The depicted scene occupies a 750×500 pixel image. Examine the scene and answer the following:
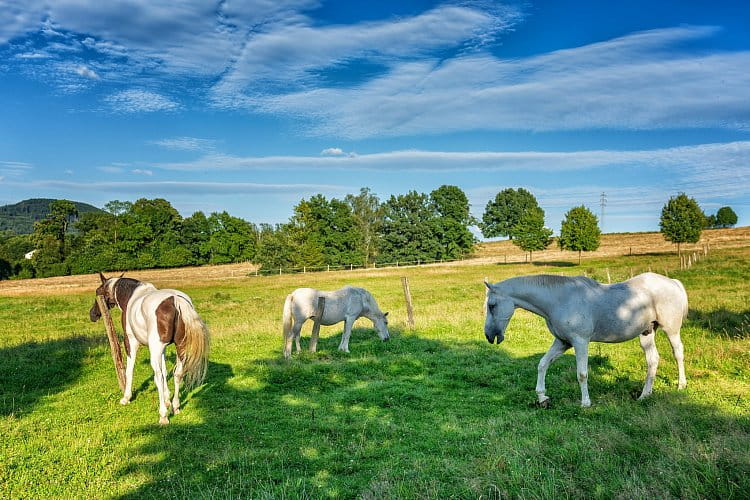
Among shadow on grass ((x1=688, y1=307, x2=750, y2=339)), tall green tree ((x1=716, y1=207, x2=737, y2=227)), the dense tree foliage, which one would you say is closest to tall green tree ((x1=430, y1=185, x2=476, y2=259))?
the dense tree foliage

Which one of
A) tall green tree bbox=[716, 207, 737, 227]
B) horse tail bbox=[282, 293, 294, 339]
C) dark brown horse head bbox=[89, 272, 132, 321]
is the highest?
tall green tree bbox=[716, 207, 737, 227]

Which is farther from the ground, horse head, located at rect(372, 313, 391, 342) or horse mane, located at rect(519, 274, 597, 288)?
horse mane, located at rect(519, 274, 597, 288)

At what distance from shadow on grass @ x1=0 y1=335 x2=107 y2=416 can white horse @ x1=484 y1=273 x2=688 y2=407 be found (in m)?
9.87

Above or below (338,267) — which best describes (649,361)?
above

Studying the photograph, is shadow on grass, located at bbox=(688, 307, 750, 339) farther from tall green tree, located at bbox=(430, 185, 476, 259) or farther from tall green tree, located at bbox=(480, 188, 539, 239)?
tall green tree, located at bbox=(480, 188, 539, 239)

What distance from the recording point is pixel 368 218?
76.8 m

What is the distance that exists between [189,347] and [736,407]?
9.65 meters

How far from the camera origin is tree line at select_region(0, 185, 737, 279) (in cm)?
6122

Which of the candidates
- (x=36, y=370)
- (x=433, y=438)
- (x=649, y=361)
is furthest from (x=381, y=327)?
(x=36, y=370)

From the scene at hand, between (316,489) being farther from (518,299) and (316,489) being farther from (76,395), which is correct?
(76,395)

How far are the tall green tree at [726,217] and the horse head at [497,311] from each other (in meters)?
142

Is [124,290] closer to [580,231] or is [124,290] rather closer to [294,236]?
[294,236]

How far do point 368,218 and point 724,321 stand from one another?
63.9 meters

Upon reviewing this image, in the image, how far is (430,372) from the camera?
11.0 meters
